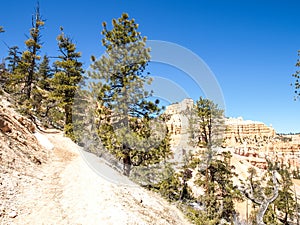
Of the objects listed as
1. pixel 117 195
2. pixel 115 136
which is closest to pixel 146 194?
pixel 117 195

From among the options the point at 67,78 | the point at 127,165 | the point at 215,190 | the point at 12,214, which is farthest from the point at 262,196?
the point at 67,78

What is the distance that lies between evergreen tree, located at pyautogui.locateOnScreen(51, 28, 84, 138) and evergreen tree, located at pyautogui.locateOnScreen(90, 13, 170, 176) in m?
10.2

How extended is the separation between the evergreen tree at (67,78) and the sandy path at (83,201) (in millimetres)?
11264

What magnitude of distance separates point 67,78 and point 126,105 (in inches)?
542

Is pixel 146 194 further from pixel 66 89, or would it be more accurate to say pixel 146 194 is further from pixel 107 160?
pixel 66 89

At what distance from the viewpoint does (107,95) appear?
1295cm

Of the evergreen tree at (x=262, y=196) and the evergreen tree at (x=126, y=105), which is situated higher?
the evergreen tree at (x=126, y=105)

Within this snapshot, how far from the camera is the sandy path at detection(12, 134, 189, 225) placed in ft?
24.4

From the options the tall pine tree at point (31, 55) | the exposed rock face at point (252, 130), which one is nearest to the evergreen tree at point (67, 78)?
the tall pine tree at point (31, 55)

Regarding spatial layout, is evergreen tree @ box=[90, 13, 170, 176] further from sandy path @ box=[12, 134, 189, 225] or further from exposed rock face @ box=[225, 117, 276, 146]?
exposed rock face @ box=[225, 117, 276, 146]

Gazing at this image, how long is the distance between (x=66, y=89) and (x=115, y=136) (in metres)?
13.5

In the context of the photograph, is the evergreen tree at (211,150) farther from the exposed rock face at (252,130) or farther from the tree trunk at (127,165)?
the exposed rock face at (252,130)

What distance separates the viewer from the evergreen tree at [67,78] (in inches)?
909

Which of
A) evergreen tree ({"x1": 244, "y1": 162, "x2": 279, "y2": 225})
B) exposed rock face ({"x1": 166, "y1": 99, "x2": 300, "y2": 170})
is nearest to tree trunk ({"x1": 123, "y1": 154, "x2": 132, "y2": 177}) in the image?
evergreen tree ({"x1": 244, "y1": 162, "x2": 279, "y2": 225})
